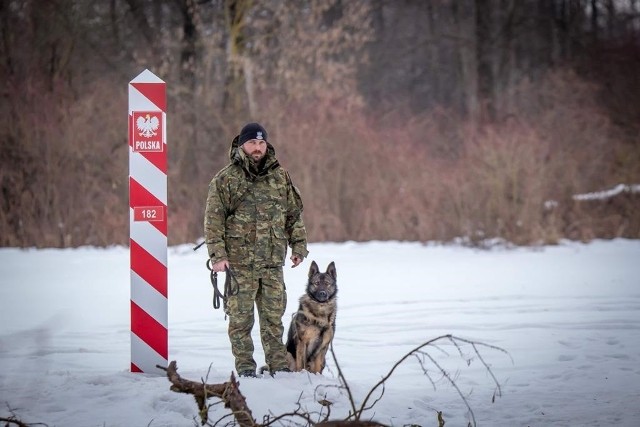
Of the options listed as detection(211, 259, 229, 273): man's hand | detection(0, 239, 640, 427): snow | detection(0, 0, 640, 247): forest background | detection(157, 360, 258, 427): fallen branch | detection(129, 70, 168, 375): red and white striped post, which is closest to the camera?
detection(157, 360, 258, 427): fallen branch

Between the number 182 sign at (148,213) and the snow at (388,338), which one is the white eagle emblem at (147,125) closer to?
the number 182 sign at (148,213)

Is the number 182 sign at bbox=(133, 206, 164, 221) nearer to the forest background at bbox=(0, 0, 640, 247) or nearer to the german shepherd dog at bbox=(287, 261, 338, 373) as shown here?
the german shepherd dog at bbox=(287, 261, 338, 373)

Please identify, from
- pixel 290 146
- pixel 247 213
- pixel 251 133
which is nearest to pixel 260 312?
pixel 247 213

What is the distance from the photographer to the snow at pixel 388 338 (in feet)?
15.3

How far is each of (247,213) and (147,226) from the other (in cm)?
68

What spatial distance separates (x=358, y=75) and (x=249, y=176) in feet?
87.0

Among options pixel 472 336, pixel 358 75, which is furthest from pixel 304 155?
pixel 358 75

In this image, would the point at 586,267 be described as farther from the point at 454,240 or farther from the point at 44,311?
the point at 44,311

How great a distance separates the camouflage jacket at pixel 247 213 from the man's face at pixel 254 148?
34 millimetres

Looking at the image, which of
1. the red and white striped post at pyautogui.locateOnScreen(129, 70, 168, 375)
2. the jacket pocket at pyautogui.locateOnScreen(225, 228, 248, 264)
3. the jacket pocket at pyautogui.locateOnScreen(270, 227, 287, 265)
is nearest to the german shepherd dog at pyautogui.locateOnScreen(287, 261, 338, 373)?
the jacket pocket at pyautogui.locateOnScreen(270, 227, 287, 265)

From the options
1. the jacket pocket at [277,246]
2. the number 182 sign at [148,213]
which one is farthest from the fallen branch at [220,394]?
the number 182 sign at [148,213]

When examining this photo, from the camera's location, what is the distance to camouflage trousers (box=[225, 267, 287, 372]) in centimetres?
522

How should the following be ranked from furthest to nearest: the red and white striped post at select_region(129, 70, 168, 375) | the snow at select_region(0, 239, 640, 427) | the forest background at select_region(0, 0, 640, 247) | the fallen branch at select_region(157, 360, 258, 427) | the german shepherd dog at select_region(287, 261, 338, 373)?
1. the forest background at select_region(0, 0, 640, 247)
2. the german shepherd dog at select_region(287, 261, 338, 373)
3. the red and white striped post at select_region(129, 70, 168, 375)
4. the snow at select_region(0, 239, 640, 427)
5. the fallen branch at select_region(157, 360, 258, 427)

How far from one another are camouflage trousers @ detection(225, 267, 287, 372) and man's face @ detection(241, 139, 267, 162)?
0.78m
